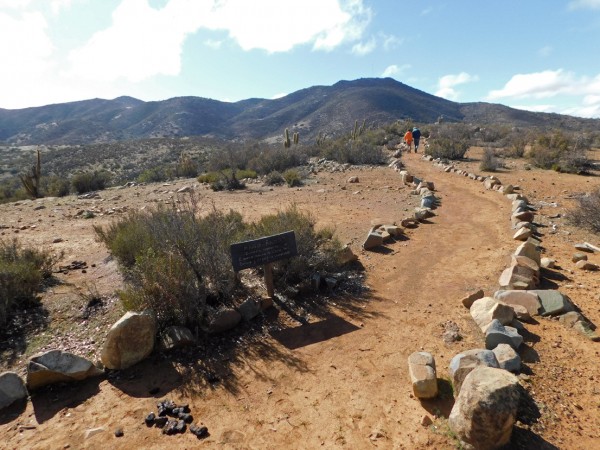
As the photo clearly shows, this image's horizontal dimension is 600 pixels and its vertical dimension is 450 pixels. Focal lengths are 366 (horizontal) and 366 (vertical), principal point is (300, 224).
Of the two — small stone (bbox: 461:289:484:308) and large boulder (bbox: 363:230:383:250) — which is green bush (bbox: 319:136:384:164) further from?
small stone (bbox: 461:289:484:308)

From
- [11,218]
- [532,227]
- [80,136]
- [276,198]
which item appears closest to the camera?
[532,227]

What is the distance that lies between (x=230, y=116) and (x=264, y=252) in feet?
316

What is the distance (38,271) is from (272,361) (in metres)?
4.49

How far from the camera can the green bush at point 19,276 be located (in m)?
5.31

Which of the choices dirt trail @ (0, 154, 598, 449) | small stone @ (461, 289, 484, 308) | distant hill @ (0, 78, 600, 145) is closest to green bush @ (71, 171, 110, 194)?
dirt trail @ (0, 154, 598, 449)

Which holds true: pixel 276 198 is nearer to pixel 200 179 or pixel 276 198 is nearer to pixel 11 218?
pixel 200 179

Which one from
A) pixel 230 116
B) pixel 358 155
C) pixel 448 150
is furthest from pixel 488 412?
pixel 230 116

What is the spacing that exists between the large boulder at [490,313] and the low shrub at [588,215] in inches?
195

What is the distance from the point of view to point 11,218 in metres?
12.1

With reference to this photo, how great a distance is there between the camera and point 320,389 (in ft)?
12.6

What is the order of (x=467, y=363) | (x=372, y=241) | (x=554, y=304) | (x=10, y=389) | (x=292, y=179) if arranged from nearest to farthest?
(x=467, y=363) < (x=10, y=389) < (x=554, y=304) < (x=372, y=241) < (x=292, y=179)

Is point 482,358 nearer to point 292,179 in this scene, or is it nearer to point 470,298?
point 470,298

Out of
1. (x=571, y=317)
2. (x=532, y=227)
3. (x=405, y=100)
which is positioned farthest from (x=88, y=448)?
(x=405, y=100)

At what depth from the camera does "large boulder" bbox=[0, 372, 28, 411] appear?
3.70m
